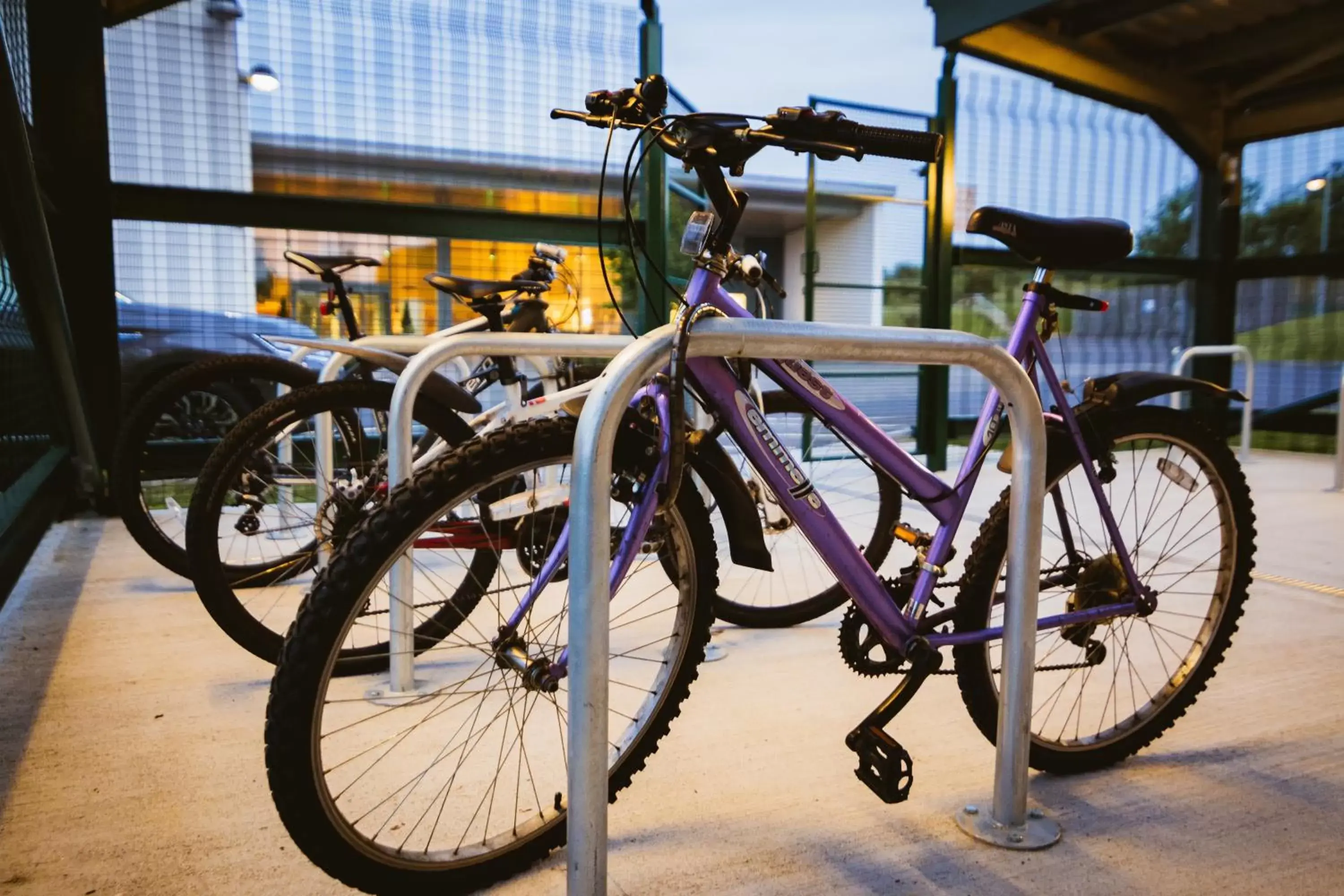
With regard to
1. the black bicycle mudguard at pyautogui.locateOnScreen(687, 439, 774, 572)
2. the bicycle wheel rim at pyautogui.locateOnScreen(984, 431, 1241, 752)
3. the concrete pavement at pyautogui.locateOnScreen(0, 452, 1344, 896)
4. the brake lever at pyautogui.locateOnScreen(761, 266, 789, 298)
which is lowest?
the concrete pavement at pyautogui.locateOnScreen(0, 452, 1344, 896)

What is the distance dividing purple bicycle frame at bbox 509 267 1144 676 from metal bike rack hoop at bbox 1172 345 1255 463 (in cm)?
372

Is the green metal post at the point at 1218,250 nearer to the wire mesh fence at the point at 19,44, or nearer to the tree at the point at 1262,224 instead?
the tree at the point at 1262,224

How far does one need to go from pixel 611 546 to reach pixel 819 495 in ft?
1.27

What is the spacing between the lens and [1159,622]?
2381mm

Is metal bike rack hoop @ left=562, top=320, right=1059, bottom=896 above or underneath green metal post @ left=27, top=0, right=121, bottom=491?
underneath

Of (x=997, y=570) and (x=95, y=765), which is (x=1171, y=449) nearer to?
(x=997, y=570)

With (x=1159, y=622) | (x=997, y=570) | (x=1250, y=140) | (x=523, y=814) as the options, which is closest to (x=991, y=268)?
(x=1250, y=140)

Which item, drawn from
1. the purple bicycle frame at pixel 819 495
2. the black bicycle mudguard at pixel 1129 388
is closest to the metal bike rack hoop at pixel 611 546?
the purple bicycle frame at pixel 819 495

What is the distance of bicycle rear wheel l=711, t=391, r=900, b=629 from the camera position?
84.9 inches

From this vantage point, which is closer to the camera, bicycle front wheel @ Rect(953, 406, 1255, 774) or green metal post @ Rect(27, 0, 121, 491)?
bicycle front wheel @ Rect(953, 406, 1255, 774)

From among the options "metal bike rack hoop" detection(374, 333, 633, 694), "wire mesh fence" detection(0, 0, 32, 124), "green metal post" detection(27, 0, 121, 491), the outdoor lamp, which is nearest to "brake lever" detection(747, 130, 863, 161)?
"metal bike rack hoop" detection(374, 333, 633, 694)

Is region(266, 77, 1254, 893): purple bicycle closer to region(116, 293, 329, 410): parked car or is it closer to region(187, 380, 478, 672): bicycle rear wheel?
region(187, 380, 478, 672): bicycle rear wheel

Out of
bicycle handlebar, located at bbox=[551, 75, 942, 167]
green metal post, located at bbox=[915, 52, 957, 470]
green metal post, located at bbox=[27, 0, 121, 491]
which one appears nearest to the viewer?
bicycle handlebar, located at bbox=[551, 75, 942, 167]

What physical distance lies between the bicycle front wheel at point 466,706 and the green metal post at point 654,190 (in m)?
2.38
